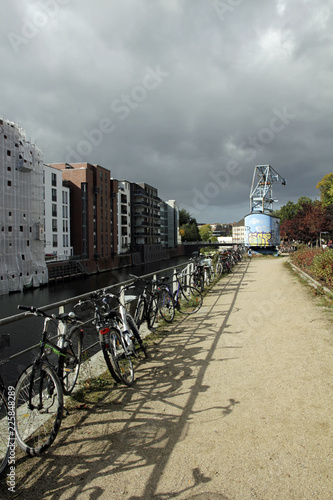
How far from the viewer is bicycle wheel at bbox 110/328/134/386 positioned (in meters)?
3.79

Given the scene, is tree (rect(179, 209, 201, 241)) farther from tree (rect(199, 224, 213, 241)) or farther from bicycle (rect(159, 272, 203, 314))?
bicycle (rect(159, 272, 203, 314))

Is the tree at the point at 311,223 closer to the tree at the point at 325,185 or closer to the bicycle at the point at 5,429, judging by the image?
the tree at the point at 325,185

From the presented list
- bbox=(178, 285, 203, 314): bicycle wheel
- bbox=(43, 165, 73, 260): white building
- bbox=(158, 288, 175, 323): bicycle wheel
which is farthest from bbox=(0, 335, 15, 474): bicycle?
bbox=(43, 165, 73, 260): white building

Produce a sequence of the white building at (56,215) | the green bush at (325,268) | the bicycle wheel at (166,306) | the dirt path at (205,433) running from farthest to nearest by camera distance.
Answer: the white building at (56,215) → the green bush at (325,268) → the bicycle wheel at (166,306) → the dirt path at (205,433)

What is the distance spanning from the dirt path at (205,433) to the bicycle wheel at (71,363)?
313 millimetres

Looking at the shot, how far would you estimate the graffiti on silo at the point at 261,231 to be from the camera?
1243 inches

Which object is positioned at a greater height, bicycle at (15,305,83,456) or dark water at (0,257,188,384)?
bicycle at (15,305,83,456)

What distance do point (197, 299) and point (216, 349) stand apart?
11.1 feet

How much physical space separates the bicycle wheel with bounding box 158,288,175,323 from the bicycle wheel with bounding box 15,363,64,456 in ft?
12.8

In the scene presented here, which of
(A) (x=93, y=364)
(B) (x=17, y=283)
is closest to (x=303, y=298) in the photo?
(A) (x=93, y=364)

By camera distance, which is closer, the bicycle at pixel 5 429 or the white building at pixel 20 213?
the bicycle at pixel 5 429

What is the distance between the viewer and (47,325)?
3266mm

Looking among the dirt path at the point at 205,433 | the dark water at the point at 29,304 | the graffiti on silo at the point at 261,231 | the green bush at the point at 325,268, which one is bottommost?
the dark water at the point at 29,304

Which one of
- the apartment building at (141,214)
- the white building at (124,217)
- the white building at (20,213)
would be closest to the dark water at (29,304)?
the white building at (20,213)
